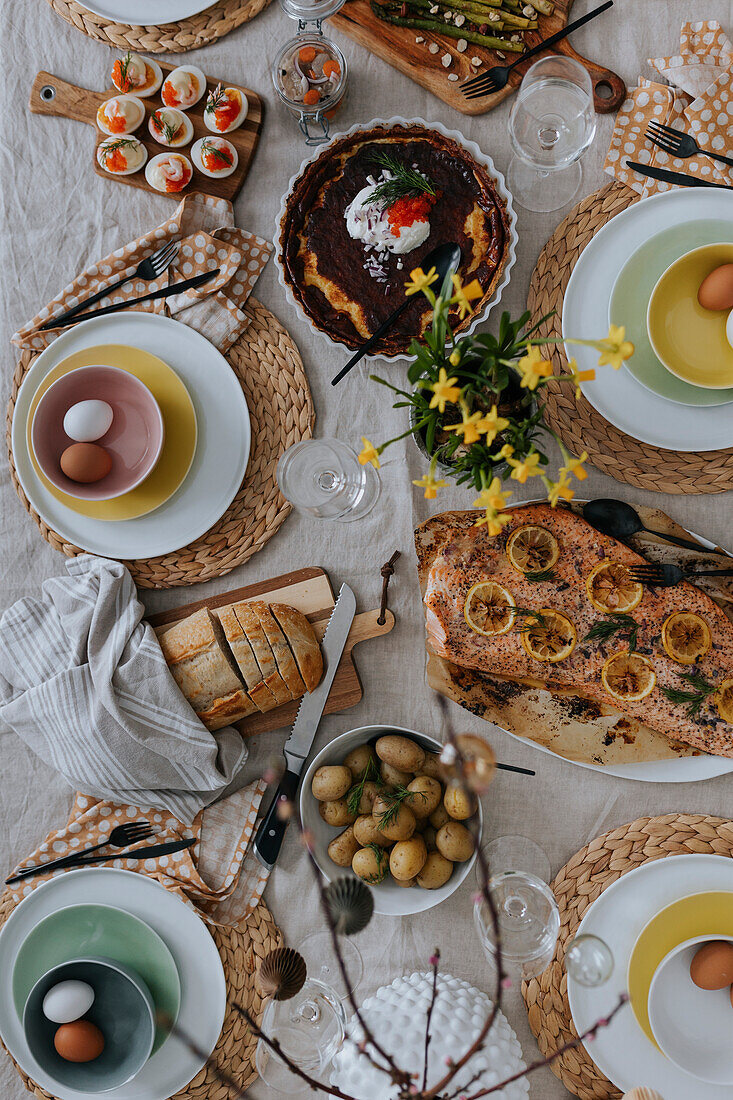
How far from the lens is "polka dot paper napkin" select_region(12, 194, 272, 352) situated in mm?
2115

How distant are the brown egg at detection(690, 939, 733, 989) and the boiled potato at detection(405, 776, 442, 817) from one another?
2.33 feet

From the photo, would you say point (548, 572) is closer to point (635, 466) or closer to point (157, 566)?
point (635, 466)

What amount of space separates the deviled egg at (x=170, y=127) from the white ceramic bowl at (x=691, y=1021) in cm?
235

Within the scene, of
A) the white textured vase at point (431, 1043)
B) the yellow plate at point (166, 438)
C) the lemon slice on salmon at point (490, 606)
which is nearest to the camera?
the white textured vase at point (431, 1043)

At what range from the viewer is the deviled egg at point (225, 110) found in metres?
2.10

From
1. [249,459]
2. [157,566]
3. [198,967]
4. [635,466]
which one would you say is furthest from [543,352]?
[198,967]

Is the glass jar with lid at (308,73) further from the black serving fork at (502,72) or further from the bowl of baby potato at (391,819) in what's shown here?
the bowl of baby potato at (391,819)

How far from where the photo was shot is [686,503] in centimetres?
209

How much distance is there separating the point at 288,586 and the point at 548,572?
67 cm

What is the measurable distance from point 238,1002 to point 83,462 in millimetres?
1407

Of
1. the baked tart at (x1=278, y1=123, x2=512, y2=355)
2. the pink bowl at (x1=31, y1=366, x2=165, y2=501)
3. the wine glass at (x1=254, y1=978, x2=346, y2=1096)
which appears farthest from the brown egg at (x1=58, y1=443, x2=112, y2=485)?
the wine glass at (x1=254, y1=978, x2=346, y2=1096)

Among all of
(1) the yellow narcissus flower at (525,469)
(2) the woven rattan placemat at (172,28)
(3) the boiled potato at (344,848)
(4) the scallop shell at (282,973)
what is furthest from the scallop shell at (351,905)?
(2) the woven rattan placemat at (172,28)

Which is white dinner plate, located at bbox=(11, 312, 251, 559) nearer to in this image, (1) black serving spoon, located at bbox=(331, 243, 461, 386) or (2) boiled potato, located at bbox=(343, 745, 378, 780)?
(1) black serving spoon, located at bbox=(331, 243, 461, 386)

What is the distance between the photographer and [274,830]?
208 centimetres
